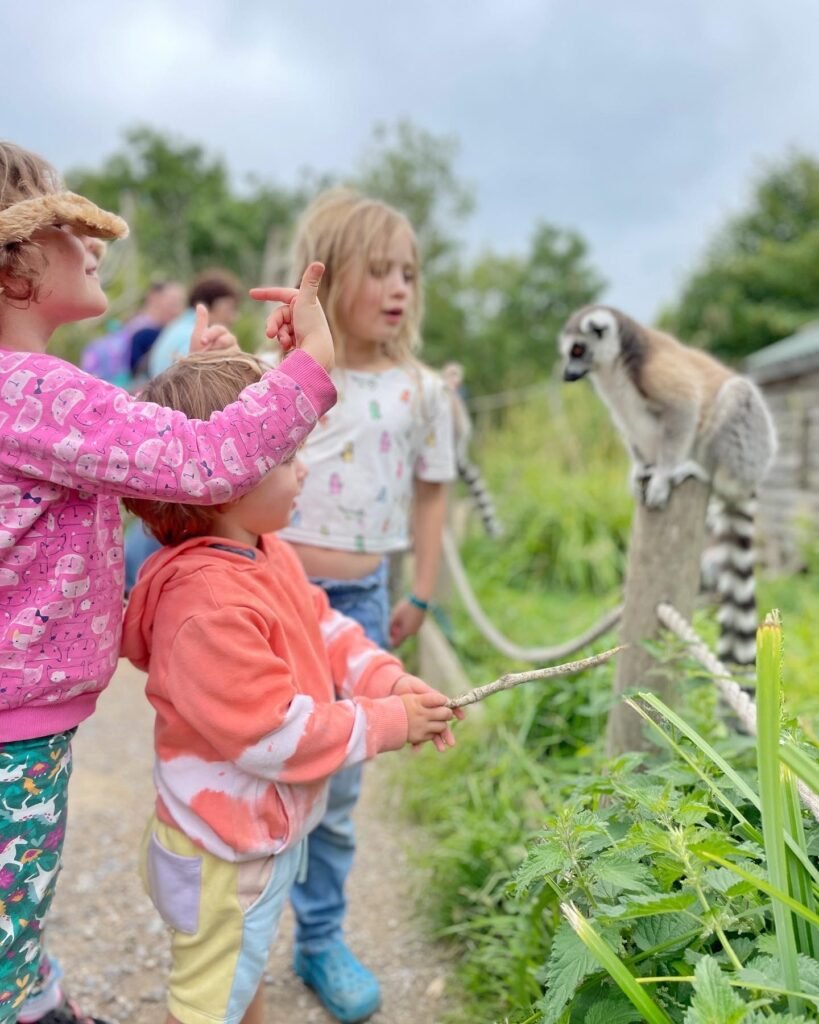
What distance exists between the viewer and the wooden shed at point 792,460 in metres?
7.81

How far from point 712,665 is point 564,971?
0.85 meters

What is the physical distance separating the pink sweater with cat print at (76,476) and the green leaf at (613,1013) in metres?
0.70

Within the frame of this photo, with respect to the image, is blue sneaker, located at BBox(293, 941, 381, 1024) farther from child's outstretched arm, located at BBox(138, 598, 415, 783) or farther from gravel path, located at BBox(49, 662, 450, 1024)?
child's outstretched arm, located at BBox(138, 598, 415, 783)

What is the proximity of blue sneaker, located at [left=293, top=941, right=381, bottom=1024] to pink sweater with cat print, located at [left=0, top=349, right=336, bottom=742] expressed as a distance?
3.36ft

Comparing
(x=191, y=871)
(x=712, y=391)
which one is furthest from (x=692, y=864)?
(x=712, y=391)

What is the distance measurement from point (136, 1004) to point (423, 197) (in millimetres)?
17551

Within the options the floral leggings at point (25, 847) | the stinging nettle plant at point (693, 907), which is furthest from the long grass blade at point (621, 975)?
the floral leggings at point (25, 847)

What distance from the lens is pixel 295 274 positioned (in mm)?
2043

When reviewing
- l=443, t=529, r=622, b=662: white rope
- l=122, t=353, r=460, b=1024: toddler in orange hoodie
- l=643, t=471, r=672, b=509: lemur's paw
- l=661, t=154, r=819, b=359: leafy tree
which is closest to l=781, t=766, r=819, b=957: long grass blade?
l=122, t=353, r=460, b=1024: toddler in orange hoodie

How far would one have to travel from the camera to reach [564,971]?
0.89 m

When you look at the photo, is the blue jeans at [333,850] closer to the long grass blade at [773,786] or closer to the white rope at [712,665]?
the white rope at [712,665]

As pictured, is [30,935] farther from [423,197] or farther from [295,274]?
[423,197]

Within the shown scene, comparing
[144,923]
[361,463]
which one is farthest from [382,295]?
[144,923]

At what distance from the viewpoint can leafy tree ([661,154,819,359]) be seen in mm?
20562
